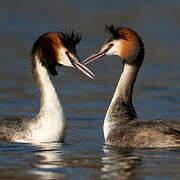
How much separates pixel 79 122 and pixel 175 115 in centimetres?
202

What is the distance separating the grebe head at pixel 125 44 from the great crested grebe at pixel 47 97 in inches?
21.1

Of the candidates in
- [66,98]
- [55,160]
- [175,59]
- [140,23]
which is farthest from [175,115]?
[140,23]

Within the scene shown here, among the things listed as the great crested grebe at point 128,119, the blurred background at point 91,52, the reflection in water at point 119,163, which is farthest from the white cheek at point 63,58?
the blurred background at point 91,52

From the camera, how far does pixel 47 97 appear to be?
13578 millimetres

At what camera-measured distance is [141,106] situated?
697 inches

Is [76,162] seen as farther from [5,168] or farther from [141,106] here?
[141,106]

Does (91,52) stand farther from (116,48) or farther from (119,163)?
(119,163)

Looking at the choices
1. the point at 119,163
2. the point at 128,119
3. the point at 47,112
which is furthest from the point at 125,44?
the point at 119,163

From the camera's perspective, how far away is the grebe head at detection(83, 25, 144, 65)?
13258 mm

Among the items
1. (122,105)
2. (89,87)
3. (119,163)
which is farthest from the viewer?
(89,87)

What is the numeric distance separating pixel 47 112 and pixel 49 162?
81.5 inches

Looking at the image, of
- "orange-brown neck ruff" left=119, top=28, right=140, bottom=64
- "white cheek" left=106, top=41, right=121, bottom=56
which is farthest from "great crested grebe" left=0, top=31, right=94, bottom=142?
"orange-brown neck ruff" left=119, top=28, right=140, bottom=64

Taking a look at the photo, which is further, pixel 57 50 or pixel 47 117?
pixel 57 50

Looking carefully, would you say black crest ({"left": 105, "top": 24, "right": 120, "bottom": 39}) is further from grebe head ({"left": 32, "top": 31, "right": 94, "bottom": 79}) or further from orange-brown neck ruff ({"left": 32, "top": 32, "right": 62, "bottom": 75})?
orange-brown neck ruff ({"left": 32, "top": 32, "right": 62, "bottom": 75})
